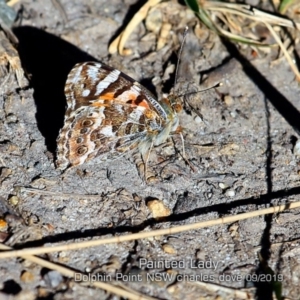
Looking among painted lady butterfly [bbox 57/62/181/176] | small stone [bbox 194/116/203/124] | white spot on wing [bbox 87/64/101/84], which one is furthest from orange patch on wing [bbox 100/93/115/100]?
small stone [bbox 194/116/203/124]

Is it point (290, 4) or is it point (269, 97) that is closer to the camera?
point (269, 97)

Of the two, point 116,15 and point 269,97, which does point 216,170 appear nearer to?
point 269,97

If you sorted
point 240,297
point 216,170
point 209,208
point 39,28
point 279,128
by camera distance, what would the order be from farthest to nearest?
point 39,28
point 279,128
point 216,170
point 209,208
point 240,297

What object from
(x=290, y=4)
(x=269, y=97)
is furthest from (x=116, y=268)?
(x=290, y=4)

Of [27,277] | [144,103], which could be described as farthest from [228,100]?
[27,277]

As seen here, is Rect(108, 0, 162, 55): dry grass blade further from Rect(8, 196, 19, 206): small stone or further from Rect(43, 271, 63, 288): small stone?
Rect(43, 271, 63, 288): small stone

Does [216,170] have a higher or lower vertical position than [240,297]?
higher

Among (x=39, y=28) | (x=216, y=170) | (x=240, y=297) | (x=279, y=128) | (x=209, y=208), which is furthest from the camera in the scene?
(x=39, y=28)
